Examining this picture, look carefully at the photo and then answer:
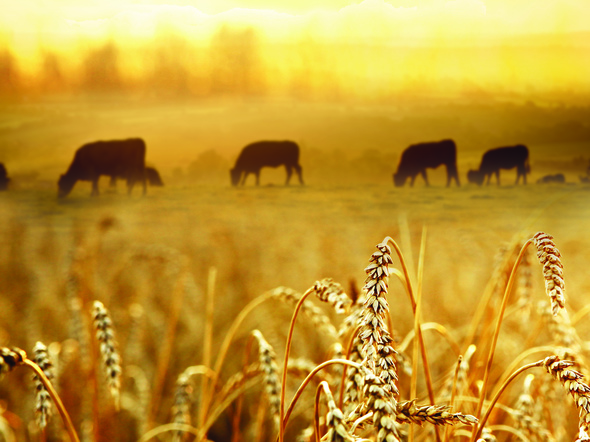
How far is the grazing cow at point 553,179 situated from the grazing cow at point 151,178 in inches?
56.7

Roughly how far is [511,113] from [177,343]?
4.99ft

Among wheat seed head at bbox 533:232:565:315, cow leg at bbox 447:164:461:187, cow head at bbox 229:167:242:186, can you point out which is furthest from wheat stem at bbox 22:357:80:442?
cow leg at bbox 447:164:461:187

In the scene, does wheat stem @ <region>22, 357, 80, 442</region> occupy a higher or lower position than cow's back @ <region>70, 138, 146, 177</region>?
lower

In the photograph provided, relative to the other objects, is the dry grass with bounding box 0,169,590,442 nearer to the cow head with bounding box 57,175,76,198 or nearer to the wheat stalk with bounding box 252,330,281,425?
the cow head with bounding box 57,175,76,198

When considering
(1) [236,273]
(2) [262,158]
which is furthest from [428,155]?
(1) [236,273]

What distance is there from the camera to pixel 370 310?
273 mm

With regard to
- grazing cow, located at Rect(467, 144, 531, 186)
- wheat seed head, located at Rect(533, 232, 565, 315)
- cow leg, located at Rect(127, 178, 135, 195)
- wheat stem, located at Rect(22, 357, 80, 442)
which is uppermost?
grazing cow, located at Rect(467, 144, 531, 186)

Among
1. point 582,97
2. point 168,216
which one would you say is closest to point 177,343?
point 168,216

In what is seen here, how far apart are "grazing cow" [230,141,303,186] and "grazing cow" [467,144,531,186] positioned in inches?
26.4

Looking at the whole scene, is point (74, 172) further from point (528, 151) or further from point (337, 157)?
point (528, 151)

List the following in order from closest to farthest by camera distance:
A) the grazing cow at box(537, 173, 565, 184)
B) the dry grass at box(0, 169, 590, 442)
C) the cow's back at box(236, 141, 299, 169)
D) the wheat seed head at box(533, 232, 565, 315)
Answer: the wheat seed head at box(533, 232, 565, 315) < the dry grass at box(0, 169, 590, 442) < the cow's back at box(236, 141, 299, 169) < the grazing cow at box(537, 173, 565, 184)

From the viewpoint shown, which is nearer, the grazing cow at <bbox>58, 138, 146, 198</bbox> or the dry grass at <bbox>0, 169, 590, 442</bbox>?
the dry grass at <bbox>0, 169, 590, 442</bbox>

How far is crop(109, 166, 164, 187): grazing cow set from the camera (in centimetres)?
161

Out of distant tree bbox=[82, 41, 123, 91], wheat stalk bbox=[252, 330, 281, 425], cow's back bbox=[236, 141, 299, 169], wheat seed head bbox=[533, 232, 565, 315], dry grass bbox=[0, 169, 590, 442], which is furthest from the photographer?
cow's back bbox=[236, 141, 299, 169]
